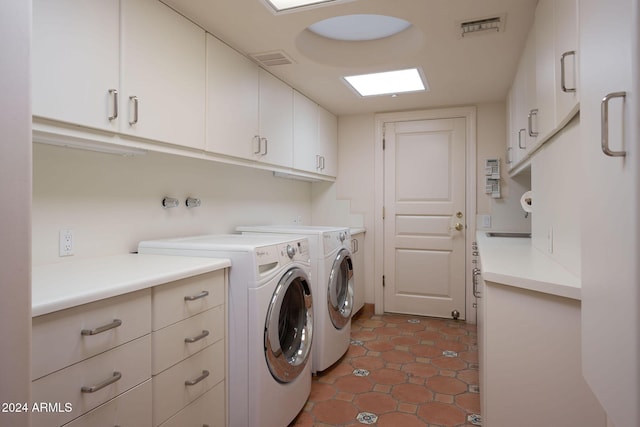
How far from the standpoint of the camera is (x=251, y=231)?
8.47 feet

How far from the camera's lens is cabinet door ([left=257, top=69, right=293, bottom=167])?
2.50 m

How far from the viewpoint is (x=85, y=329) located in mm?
1016

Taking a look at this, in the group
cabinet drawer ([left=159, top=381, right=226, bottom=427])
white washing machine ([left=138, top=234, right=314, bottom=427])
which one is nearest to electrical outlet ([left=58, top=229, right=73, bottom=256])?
white washing machine ([left=138, top=234, right=314, bottom=427])

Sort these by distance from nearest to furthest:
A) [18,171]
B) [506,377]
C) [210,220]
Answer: [18,171], [506,377], [210,220]

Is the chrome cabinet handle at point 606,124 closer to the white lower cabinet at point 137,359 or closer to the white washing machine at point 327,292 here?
the white lower cabinet at point 137,359

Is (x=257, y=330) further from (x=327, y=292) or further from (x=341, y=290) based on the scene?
(x=341, y=290)

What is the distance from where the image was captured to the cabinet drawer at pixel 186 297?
128 centimetres

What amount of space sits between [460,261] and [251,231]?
2.11m

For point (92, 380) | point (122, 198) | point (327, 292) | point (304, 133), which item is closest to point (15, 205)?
point (92, 380)

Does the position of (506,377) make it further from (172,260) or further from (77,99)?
(77,99)

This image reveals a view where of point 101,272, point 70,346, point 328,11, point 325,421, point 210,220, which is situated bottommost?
point 325,421

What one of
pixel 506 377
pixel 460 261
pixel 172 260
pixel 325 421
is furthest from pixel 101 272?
pixel 460 261

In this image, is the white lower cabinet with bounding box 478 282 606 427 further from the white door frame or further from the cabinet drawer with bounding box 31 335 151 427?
the white door frame

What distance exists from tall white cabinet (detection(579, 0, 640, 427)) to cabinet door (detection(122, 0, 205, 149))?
152 centimetres
